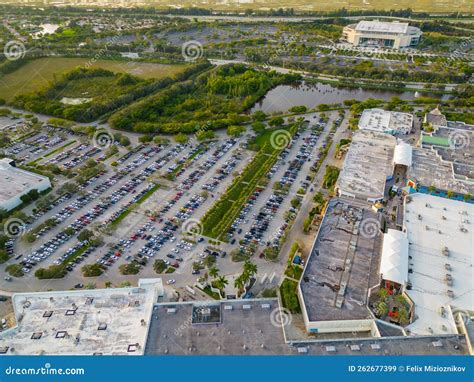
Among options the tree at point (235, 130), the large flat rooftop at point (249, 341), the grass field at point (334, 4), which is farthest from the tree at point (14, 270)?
the grass field at point (334, 4)

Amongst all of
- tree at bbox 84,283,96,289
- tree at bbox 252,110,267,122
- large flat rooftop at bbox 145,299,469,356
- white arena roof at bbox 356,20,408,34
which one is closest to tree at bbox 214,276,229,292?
large flat rooftop at bbox 145,299,469,356

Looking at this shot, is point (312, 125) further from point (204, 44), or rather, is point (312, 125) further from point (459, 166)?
point (204, 44)

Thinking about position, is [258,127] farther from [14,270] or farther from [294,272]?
[14,270]

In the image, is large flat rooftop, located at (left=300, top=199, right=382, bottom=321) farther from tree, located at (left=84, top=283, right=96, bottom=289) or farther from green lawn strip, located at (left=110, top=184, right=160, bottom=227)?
green lawn strip, located at (left=110, top=184, right=160, bottom=227)

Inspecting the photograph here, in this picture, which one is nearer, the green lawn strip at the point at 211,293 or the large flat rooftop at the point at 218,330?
the large flat rooftop at the point at 218,330

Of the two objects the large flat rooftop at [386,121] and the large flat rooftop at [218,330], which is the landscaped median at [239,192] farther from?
the large flat rooftop at [386,121]
